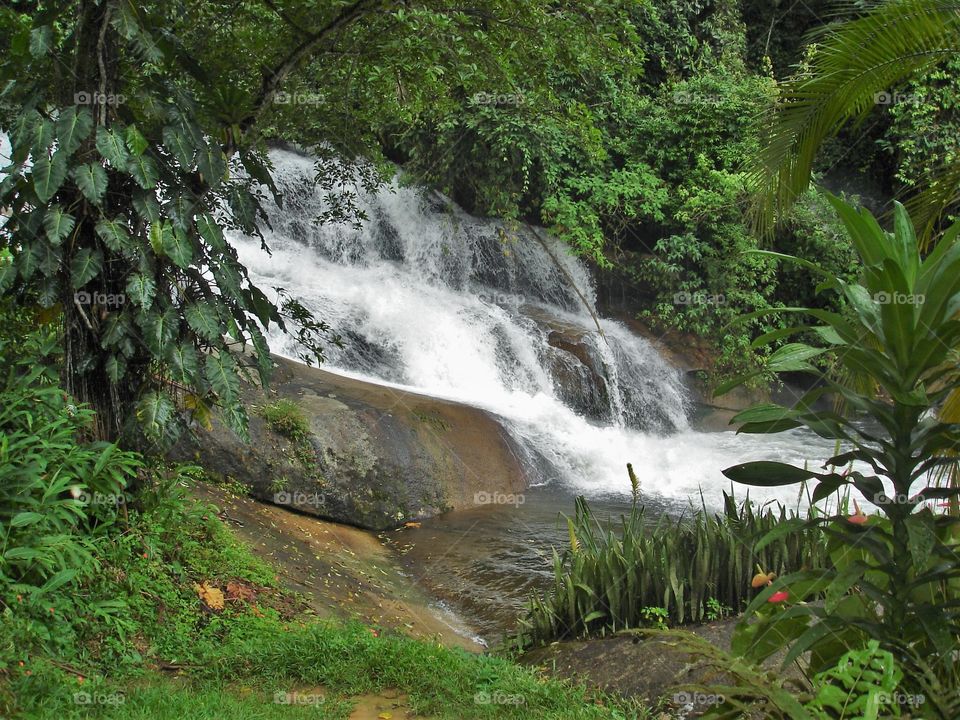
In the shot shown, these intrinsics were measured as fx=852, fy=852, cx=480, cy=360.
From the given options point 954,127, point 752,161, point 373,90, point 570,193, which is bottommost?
point 752,161

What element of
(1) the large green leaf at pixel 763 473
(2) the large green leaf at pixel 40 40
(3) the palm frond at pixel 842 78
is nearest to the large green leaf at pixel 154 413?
(2) the large green leaf at pixel 40 40

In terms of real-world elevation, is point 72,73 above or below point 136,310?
above

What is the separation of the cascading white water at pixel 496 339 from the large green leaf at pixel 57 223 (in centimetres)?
676

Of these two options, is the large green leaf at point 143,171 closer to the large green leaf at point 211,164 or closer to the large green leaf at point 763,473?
the large green leaf at point 211,164

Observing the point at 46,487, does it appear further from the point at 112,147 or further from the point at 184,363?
the point at 112,147

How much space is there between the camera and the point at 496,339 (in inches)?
527

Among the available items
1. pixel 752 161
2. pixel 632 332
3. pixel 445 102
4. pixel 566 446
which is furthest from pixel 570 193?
pixel 752 161

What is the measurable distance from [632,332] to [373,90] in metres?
9.69

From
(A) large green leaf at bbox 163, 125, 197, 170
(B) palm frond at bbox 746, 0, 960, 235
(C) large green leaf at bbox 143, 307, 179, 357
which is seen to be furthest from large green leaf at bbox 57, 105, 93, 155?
(B) palm frond at bbox 746, 0, 960, 235

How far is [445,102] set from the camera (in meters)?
7.58

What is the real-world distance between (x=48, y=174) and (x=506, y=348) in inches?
356

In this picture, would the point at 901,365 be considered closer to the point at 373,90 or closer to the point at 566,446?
the point at 373,90

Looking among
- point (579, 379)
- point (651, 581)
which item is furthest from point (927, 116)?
point (651, 581)

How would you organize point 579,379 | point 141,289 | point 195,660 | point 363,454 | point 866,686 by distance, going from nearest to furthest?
point 866,686 → point 195,660 → point 141,289 → point 363,454 → point 579,379
